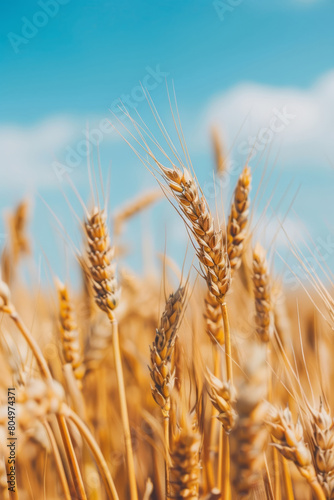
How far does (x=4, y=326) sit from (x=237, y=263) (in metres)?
0.72

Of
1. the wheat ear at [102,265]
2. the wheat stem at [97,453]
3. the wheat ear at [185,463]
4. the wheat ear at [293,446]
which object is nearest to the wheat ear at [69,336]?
the wheat ear at [102,265]

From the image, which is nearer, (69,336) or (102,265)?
(102,265)

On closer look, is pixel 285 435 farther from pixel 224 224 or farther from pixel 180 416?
pixel 224 224

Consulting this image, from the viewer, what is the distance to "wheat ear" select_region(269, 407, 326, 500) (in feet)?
2.19

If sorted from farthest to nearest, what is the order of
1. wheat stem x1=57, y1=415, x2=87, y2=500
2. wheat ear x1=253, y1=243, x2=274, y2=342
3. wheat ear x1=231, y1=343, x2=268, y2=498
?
wheat ear x1=253, y1=243, x2=274, y2=342 < wheat stem x1=57, y1=415, x2=87, y2=500 < wheat ear x1=231, y1=343, x2=268, y2=498

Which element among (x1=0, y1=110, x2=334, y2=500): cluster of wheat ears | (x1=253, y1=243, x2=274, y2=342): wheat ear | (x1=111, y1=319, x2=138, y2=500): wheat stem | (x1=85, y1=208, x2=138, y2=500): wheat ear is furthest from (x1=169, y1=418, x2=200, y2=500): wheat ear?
(x1=253, y1=243, x2=274, y2=342): wheat ear

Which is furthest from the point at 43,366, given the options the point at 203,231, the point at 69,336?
the point at 203,231

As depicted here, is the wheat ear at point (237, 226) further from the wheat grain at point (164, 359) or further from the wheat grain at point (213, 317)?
the wheat grain at point (164, 359)

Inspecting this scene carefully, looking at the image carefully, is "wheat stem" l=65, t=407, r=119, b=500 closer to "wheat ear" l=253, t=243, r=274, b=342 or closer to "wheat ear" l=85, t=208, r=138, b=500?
"wheat ear" l=85, t=208, r=138, b=500

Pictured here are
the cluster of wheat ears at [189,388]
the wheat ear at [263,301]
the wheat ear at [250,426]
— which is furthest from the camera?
the wheat ear at [263,301]

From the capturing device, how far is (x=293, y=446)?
686 millimetres

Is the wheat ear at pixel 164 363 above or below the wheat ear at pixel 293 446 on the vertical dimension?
above

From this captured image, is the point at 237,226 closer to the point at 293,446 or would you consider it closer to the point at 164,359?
the point at 164,359

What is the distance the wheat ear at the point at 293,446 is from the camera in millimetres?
668
